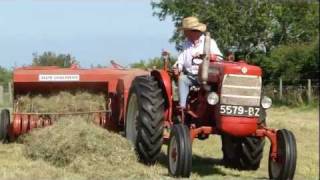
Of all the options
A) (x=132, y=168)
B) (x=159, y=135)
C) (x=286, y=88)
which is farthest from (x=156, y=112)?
(x=286, y=88)

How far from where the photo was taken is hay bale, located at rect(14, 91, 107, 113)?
1070cm

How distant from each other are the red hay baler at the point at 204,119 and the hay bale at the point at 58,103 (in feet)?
0.46

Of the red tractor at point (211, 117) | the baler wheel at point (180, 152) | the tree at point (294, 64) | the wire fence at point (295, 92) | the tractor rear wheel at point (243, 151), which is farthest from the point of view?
the tree at point (294, 64)

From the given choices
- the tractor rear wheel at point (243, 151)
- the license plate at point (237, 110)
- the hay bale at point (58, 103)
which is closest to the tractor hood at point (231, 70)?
the license plate at point (237, 110)

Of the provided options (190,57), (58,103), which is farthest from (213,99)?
(58,103)

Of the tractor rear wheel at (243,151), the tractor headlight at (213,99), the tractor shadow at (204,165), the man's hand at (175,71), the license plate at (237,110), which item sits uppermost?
the man's hand at (175,71)

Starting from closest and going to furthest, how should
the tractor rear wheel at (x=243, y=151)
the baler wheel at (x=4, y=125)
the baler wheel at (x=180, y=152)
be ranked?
the baler wheel at (x=180, y=152), the tractor rear wheel at (x=243, y=151), the baler wheel at (x=4, y=125)

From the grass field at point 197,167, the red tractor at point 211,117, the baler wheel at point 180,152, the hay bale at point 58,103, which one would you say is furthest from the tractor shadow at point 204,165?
the hay bale at point 58,103

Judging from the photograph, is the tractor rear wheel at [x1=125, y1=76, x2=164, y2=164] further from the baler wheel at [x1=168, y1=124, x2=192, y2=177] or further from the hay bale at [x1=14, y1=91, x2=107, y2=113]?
the hay bale at [x1=14, y1=91, x2=107, y2=113]

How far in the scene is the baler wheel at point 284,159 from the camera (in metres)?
7.56

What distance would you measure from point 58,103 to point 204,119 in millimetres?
3211

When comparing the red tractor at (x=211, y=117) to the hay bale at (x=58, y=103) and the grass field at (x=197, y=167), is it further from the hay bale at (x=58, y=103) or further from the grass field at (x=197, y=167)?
the hay bale at (x=58, y=103)

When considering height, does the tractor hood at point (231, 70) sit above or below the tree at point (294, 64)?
above

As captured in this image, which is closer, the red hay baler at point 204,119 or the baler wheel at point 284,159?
the baler wheel at point 284,159
